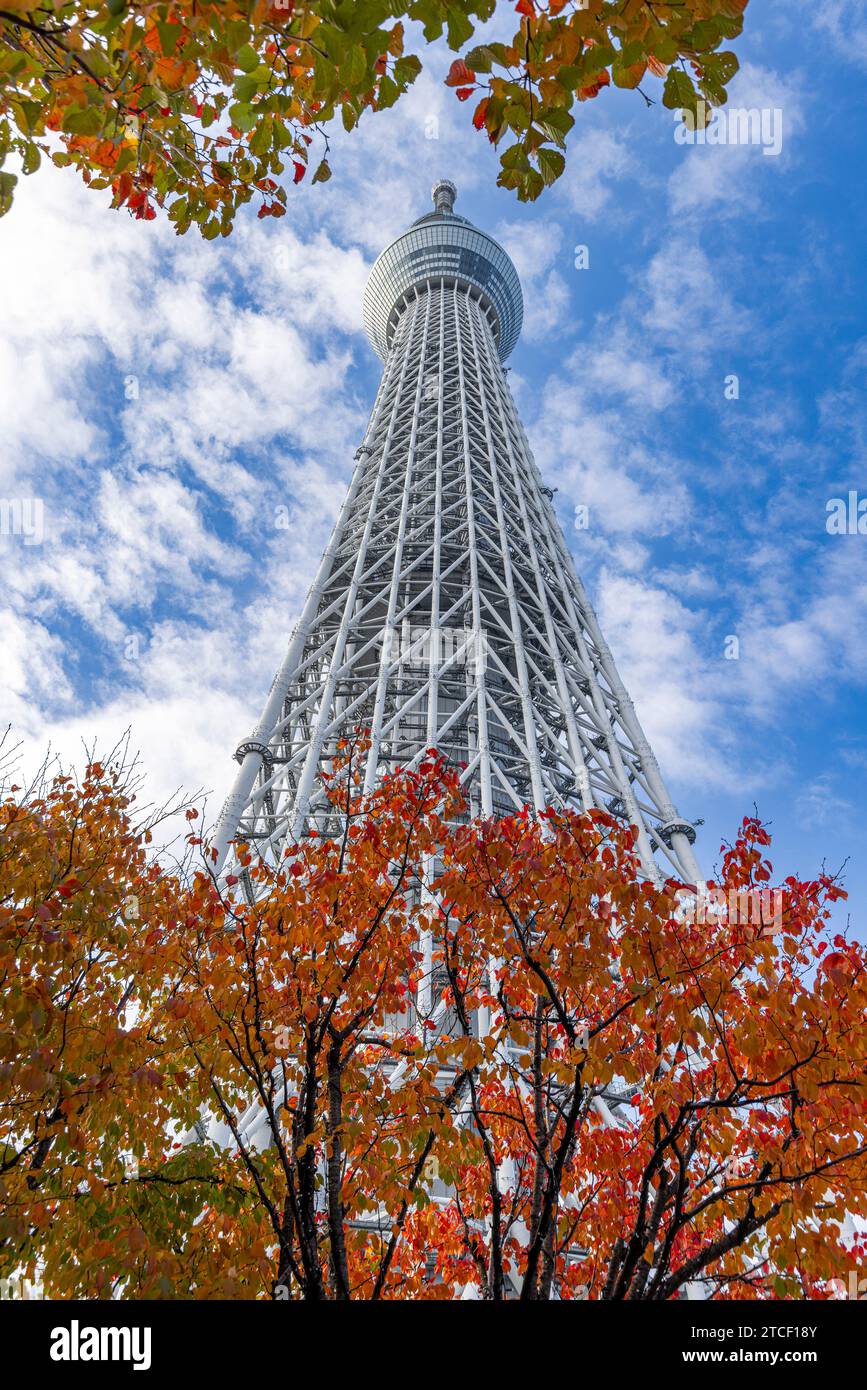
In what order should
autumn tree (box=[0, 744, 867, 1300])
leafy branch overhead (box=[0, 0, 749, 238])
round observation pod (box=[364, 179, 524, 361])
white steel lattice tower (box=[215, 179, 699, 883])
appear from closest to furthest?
leafy branch overhead (box=[0, 0, 749, 238]), autumn tree (box=[0, 744, 867, 1300]), white steel lattice tower (box=[215, 179, 699, 883]), round observation pod (box=[364, 179, 524, 361])

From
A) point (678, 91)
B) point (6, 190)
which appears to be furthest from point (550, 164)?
point (6, 190)

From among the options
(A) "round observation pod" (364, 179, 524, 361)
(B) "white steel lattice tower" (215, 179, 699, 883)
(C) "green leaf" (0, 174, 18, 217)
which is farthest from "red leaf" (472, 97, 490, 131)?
(A) "round observation pod" (364, 179, 524, 361)

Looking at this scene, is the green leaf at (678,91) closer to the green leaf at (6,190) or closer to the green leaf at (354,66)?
the green leaf at (354,66)

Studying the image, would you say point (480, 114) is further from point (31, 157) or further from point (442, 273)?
point (442, 273)

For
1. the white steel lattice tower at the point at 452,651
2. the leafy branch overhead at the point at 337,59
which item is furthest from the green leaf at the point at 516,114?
the white steel lattice tower at the point at 452,651

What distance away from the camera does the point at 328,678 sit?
2292 centimetres

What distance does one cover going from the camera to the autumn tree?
5.40 m

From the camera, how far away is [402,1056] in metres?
7.55

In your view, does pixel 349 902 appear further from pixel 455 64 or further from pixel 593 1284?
pixel 455 64
